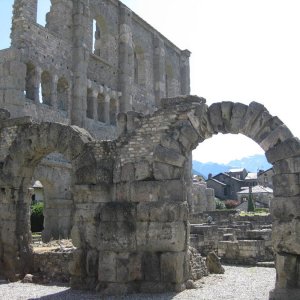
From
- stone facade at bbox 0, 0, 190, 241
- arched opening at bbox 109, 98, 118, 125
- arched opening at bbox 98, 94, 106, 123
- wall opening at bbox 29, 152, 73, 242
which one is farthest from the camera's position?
arched opening at bbox 109, 98, 118, 125

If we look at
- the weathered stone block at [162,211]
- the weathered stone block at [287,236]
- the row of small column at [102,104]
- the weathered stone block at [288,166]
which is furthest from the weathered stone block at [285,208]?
the row of small column at [102,104]

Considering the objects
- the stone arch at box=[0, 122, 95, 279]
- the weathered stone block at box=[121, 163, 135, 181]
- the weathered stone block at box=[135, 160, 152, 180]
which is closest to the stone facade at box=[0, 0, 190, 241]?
the stone arch at box=[0, 122, 95, 279]

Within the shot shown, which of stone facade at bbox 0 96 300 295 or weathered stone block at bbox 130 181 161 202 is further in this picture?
weathered stone block at bbox 130 181 161 202

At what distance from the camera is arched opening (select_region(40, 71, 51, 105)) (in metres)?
22.0

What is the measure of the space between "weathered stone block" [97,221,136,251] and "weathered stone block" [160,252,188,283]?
822mm

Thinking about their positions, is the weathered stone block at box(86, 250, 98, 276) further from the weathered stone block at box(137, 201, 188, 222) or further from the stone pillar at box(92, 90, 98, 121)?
the stone pillar at box(92, 90, 98, 121)

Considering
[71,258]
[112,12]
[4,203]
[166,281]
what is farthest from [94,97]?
[166,281]

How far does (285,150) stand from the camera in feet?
30.9

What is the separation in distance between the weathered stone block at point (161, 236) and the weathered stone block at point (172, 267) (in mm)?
159

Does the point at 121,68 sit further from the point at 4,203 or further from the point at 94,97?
the point at 4,203

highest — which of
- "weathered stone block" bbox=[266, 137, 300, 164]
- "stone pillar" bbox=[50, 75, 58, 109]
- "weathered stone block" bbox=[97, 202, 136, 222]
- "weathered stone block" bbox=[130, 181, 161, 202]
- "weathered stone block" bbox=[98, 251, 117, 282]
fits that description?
"stone pillar" bbox=[50, 75, 58, 109]

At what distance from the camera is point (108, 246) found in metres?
10.3

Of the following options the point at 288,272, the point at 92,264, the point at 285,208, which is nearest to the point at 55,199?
the point at 92,264

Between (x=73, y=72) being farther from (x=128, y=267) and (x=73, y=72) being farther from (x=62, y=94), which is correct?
(x=128, y=267)
